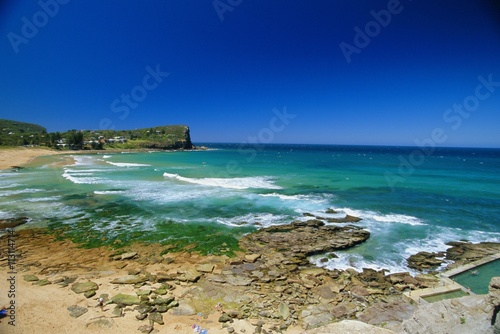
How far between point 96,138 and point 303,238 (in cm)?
14258

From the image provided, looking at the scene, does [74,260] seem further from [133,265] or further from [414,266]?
[414,266]

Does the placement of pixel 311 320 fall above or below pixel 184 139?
below

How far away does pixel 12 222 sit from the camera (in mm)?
15836

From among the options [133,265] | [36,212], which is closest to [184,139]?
[36,212]

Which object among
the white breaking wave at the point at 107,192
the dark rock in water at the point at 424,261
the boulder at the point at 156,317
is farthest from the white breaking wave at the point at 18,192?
the dark rock in water at the point at 424,261

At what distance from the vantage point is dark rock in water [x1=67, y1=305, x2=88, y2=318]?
7.68 meters

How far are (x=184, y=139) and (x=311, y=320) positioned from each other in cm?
14656

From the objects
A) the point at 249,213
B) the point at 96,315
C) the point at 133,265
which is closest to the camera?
the point at 96,315

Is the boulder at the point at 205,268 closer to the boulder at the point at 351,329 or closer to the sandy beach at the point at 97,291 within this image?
the sandy beach at the point at 97,291

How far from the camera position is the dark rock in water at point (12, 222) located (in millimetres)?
15242

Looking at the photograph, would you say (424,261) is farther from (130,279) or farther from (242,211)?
(130,279)

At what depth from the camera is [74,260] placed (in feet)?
37.8

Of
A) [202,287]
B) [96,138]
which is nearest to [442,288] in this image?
[202,287]

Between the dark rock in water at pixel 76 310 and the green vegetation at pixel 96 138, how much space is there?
98.9 meters
